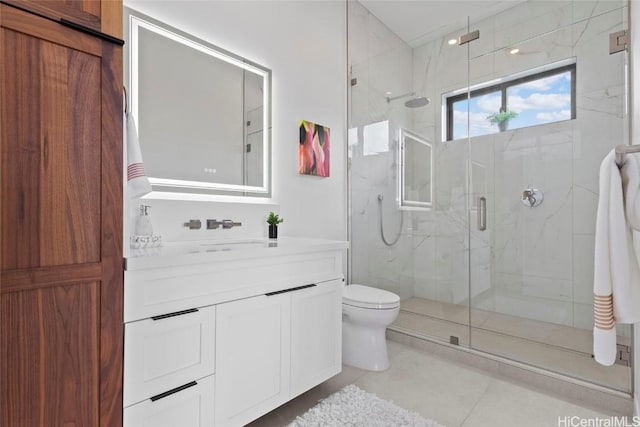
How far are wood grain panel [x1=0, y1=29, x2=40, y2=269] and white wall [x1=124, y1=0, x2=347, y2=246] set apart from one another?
66cm

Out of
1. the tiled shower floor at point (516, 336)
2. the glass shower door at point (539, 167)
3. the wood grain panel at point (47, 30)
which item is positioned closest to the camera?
the wood grain panel at point (47, 30)

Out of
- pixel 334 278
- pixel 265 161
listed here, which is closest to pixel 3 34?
pixel 265 161

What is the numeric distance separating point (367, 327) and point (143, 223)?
152 cm

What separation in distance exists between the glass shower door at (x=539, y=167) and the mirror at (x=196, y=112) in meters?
1.85

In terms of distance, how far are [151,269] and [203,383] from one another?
1.66 ft

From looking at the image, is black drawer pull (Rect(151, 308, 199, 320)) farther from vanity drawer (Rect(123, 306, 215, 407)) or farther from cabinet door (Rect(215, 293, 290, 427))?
cabinet door (Rect(215, 293, 290, 427))

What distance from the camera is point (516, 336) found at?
7.95 ft

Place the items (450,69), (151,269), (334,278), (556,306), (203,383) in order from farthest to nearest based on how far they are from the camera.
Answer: (450,69) → (556,306) → (334,278) → (203,383) → (151,269)

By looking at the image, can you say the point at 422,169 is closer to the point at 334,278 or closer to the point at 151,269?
the point at 334,278

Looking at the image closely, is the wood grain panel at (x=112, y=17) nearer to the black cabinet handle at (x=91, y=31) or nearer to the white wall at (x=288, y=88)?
the black cabinet handle at (x=91, y=31)

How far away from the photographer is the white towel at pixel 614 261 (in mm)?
958

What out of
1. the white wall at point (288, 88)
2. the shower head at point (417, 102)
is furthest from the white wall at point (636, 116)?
the white wall at point (288, 88)

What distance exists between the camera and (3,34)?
82 cm

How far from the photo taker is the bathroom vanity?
1101 millimetres
